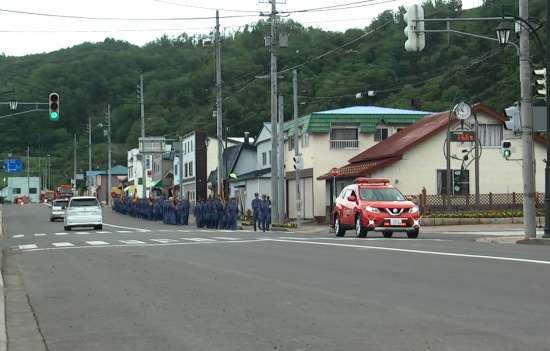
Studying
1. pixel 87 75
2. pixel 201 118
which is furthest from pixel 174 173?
pixel 87 75

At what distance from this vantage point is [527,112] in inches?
992

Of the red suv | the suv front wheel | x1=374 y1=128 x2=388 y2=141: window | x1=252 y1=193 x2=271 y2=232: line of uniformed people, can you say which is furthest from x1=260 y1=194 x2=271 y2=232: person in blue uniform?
x1=374 y1=128 x2=388 y2=141: window

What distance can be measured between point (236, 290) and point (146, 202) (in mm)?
57496

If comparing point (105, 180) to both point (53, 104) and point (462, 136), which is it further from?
point (462, 136)

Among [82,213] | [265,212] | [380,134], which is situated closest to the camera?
[265,212]

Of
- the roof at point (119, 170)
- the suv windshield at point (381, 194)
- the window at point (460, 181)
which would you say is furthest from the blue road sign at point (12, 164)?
the suv windshield at point (381, 194)

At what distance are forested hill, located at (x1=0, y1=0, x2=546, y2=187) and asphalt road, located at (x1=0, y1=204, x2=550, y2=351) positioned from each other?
2417 centimetres

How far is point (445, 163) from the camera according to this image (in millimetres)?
50438

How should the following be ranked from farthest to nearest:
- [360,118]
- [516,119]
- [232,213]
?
1. [360,118]
2. [232,213]
3. [516,119]

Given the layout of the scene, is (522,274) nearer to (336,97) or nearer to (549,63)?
(549,63)

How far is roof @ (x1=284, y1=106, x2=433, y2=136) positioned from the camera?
54.9 meters

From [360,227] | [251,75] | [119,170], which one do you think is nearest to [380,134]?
[251,75]

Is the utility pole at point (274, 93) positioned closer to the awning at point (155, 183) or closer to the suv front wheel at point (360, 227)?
the suv front wheel at point (360, 227)

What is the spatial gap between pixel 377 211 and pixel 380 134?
29.9m
